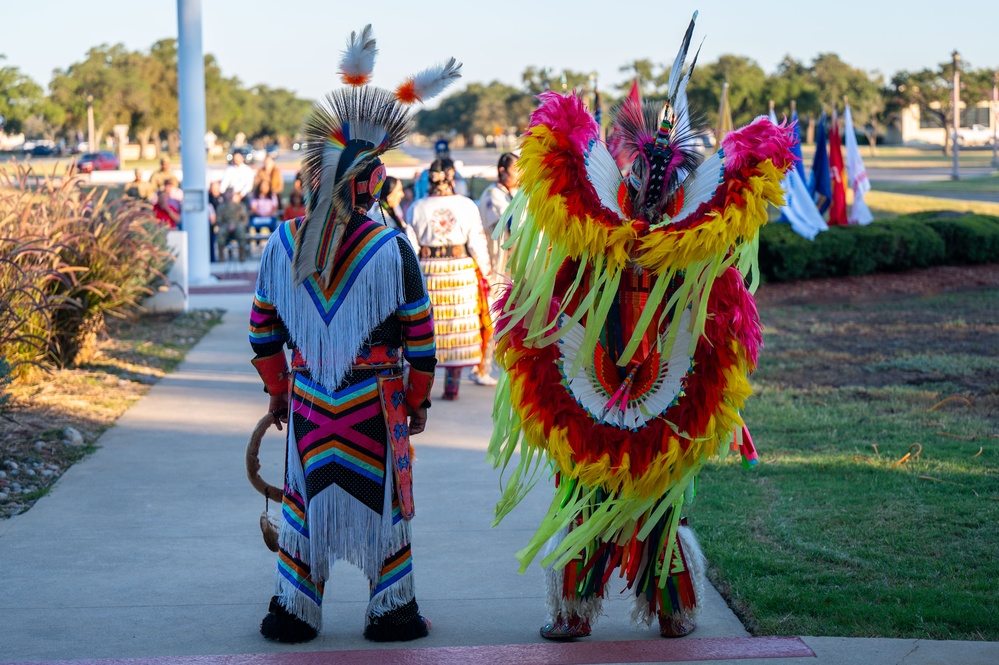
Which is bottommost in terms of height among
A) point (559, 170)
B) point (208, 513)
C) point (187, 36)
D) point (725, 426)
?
point (208, 513)

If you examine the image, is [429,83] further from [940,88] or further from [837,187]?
[940,88]

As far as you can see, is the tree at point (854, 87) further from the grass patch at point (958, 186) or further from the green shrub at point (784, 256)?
the green shrub at point (784, 256)

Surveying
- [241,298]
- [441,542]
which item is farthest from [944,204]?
[441,542]

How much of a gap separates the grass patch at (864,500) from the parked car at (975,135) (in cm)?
7818

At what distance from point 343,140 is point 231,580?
2064 mm

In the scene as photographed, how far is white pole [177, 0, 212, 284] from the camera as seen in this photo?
50.5 ft

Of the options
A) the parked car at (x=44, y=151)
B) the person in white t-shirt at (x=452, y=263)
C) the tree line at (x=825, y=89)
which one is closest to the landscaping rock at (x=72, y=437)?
the person in white t-shirt at (x=452, y=263)

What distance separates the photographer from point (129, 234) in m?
10.4

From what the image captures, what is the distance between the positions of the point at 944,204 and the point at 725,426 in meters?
25.1

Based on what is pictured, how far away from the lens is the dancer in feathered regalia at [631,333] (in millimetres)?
3996

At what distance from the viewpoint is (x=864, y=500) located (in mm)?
6020

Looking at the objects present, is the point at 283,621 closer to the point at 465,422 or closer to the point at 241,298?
the point at 465,422

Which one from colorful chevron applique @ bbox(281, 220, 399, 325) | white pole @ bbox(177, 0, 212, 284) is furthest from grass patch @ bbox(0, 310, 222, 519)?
white pole @ bbox(177, 0, 212, 284)

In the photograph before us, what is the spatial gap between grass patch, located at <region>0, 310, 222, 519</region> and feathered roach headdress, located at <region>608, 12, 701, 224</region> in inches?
150
